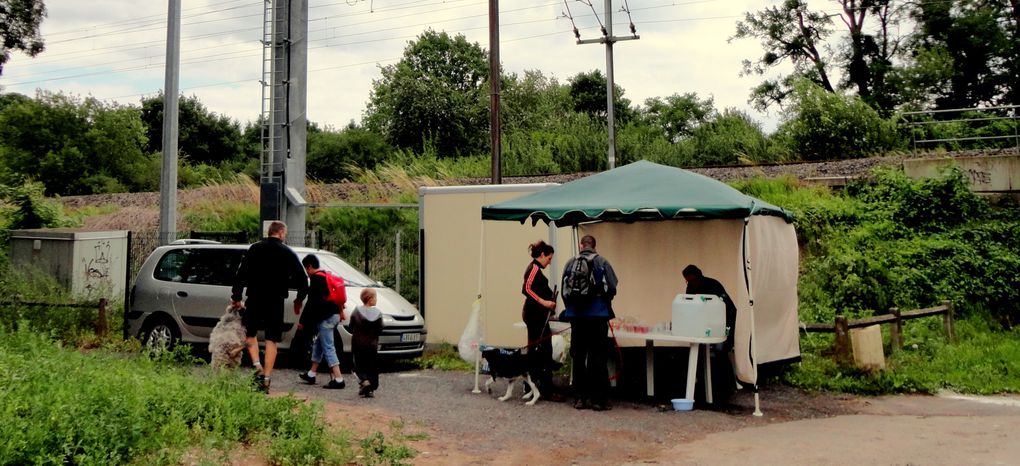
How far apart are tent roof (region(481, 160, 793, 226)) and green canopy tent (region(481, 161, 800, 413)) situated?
12 mm

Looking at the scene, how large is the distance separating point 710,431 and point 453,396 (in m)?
3.09

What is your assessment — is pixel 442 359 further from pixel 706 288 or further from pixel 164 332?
pixel 706 288

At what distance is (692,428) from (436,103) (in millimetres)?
42763

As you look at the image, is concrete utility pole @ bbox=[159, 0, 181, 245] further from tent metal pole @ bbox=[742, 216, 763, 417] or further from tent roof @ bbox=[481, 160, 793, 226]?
tent metal pole @ bbox=[742, 216, 763, 417]

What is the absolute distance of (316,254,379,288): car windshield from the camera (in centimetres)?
1203

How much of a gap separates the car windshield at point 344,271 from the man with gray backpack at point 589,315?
3.81 m

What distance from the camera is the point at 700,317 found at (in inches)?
367

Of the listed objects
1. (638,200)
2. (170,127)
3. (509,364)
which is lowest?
(509,364)

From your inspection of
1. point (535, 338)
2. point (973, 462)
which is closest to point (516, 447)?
point (535, 338)

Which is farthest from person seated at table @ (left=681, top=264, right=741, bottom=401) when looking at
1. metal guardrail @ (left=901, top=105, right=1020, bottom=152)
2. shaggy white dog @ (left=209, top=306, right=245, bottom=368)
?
metal guardrail @ (left=901, top=105, right=1020, bottom=152)

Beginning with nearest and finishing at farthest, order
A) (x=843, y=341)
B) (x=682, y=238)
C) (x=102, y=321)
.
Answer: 1. (x=843, y=341)
2. (x=682, y=238)
3. (x=102, y=321)

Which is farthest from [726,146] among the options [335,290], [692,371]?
[335,290]

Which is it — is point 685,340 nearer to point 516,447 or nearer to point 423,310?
point 516,447

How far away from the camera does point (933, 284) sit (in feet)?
48.2
